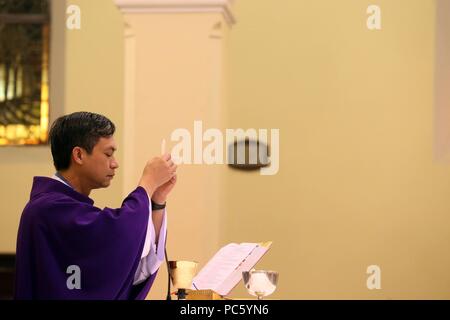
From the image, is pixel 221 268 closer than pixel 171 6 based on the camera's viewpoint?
Yes

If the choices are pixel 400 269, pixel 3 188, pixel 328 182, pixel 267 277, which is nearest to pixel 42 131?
pixel 3 188

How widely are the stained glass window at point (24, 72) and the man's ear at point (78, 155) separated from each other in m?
4.00

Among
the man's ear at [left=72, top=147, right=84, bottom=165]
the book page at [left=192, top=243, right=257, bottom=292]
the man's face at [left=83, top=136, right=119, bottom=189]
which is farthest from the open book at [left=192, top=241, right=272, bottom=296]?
the man's ear at [left=72, top=147, right=84, bottom=165]

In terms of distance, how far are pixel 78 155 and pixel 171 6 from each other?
9.42 feet

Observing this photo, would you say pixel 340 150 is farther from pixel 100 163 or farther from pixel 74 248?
pixel 74 248

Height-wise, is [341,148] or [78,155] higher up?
[78,155]

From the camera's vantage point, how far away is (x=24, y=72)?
830cm

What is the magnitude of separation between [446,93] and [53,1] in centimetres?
322

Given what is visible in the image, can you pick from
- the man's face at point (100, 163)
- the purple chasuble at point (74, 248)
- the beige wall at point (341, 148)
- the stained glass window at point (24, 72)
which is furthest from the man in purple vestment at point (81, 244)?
the stained glass window at point (24, 72)

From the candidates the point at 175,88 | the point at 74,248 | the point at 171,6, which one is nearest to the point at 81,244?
the point at 74,248

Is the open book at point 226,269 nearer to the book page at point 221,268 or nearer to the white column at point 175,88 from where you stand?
the book page at point 221,268

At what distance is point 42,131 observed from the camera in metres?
8.27

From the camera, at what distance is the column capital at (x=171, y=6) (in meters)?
6.96
